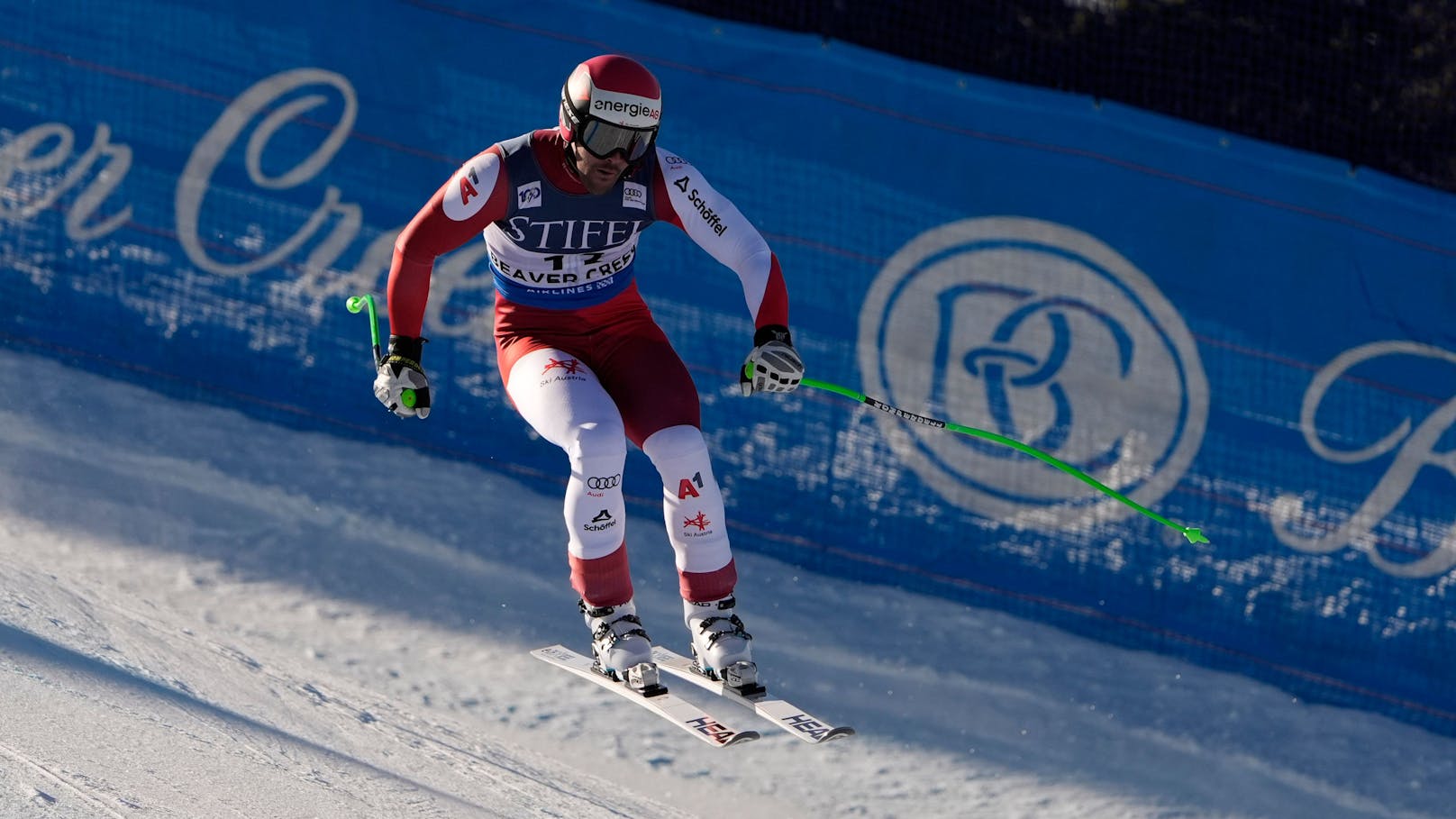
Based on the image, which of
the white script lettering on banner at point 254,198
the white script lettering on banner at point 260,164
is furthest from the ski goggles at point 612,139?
the white script lettering on banner at point 260,164

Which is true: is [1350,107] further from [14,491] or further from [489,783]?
[14,491]

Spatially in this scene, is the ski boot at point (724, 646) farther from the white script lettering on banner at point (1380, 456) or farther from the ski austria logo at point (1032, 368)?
the white script lettering on banner at point (1380, 456)

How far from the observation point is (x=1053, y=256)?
763cm

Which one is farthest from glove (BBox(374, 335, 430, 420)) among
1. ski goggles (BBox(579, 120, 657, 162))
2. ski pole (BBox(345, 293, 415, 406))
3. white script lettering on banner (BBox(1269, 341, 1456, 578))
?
white script lettering on banner (BBox(1269, 341, 1456, 578))

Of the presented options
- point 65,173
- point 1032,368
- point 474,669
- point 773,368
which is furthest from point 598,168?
point 65,173

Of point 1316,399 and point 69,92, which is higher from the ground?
point 69,92

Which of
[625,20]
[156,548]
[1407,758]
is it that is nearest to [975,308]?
[625,20]

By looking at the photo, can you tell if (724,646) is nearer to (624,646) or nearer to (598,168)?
(624,646)

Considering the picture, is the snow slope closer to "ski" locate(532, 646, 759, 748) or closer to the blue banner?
the blue banner

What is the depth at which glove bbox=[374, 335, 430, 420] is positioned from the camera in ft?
16.9

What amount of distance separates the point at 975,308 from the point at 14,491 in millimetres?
4664

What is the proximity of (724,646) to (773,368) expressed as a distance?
94 centimetres

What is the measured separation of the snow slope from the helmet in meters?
2.26

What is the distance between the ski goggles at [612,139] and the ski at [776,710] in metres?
1.72
